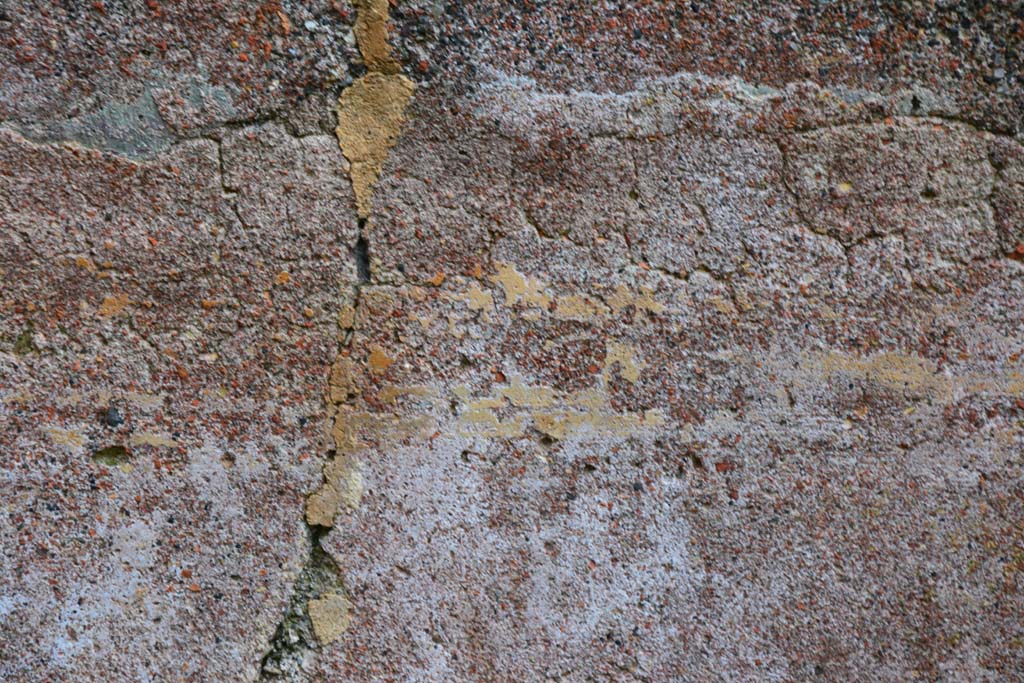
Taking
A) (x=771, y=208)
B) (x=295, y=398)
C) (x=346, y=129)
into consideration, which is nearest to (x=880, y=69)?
(x=771, y=208)

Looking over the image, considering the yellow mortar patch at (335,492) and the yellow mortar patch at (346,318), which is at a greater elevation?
the yellow mortar patch at (346,318)

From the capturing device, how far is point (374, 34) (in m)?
1.39

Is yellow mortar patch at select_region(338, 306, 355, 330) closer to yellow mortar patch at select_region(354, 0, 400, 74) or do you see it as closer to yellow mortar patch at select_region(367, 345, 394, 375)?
yellow mortar patch at select_region(367, 345, 394, 375)

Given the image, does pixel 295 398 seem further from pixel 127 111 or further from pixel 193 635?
pixel 127 111

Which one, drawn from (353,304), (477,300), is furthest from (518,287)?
(353,304)

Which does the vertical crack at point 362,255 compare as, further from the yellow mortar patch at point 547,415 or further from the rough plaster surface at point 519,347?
the yellow mortar patch at point 547,415

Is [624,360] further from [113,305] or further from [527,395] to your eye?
[113,305]

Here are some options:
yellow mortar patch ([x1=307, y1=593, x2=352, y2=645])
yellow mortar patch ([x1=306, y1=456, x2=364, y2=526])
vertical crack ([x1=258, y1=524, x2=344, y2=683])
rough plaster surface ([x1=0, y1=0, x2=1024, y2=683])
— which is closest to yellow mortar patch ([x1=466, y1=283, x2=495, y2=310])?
rough plaster surface ([x1=0, y1=0, x2=1024, y2=683])

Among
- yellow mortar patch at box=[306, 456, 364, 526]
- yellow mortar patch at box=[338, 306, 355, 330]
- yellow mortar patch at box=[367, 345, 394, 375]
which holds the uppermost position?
yellow mortar patch at box=[338, 306, 355, 330]

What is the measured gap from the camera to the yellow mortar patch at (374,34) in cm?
138

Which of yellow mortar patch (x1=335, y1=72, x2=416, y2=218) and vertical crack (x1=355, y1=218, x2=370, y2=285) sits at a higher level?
yellow mortar patch (x1=335, y1=72, x2=416, y2=218)

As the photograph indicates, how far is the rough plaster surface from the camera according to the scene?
1.37m

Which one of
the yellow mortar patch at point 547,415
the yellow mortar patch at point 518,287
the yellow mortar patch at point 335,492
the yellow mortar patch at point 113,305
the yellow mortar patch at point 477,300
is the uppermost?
the yellow mortar patch at point 518,287

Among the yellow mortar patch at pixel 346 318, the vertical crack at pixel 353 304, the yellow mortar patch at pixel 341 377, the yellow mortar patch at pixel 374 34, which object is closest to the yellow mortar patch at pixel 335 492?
A: the vertical crack at pixel 353 304
